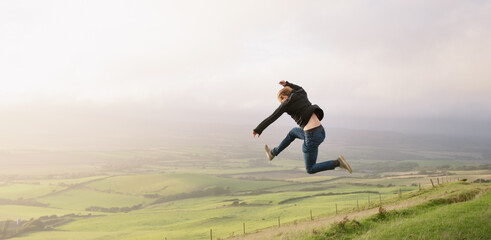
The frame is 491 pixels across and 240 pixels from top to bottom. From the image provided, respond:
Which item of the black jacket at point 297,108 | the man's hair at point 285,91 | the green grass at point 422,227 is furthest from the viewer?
the green grass at point 422,227

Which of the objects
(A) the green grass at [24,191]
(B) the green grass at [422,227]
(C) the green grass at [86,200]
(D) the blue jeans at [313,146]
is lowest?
(C) the green grass at [86,200]

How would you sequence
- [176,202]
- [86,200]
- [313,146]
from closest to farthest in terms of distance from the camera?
[313,146] < [176,202] < [86,200]

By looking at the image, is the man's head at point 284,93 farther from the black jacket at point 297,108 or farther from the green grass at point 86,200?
the green grass at point 86,200

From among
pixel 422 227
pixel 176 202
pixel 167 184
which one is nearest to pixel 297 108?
pixel 422 227

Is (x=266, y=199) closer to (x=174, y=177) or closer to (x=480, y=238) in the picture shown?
(x=174, y=177)

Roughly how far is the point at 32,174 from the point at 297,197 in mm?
178829

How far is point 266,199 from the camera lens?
97.7 meters

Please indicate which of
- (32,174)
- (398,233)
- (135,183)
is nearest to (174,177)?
(135,183)

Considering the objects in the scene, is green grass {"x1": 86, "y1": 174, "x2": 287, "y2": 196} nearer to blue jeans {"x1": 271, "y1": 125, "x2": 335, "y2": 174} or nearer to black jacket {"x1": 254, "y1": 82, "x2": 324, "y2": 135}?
blue jeans {"x1": 271, "y1": 125, "x2": 335, "y2": 174}

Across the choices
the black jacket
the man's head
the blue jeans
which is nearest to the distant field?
the blue jeans

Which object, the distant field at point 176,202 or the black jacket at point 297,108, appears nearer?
the black jacket at point 297,108

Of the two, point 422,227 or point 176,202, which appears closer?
point 422,227

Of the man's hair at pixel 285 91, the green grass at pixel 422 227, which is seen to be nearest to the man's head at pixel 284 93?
the man's hair at pixel 285 91

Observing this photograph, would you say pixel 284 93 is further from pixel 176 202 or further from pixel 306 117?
pixel 176 202
